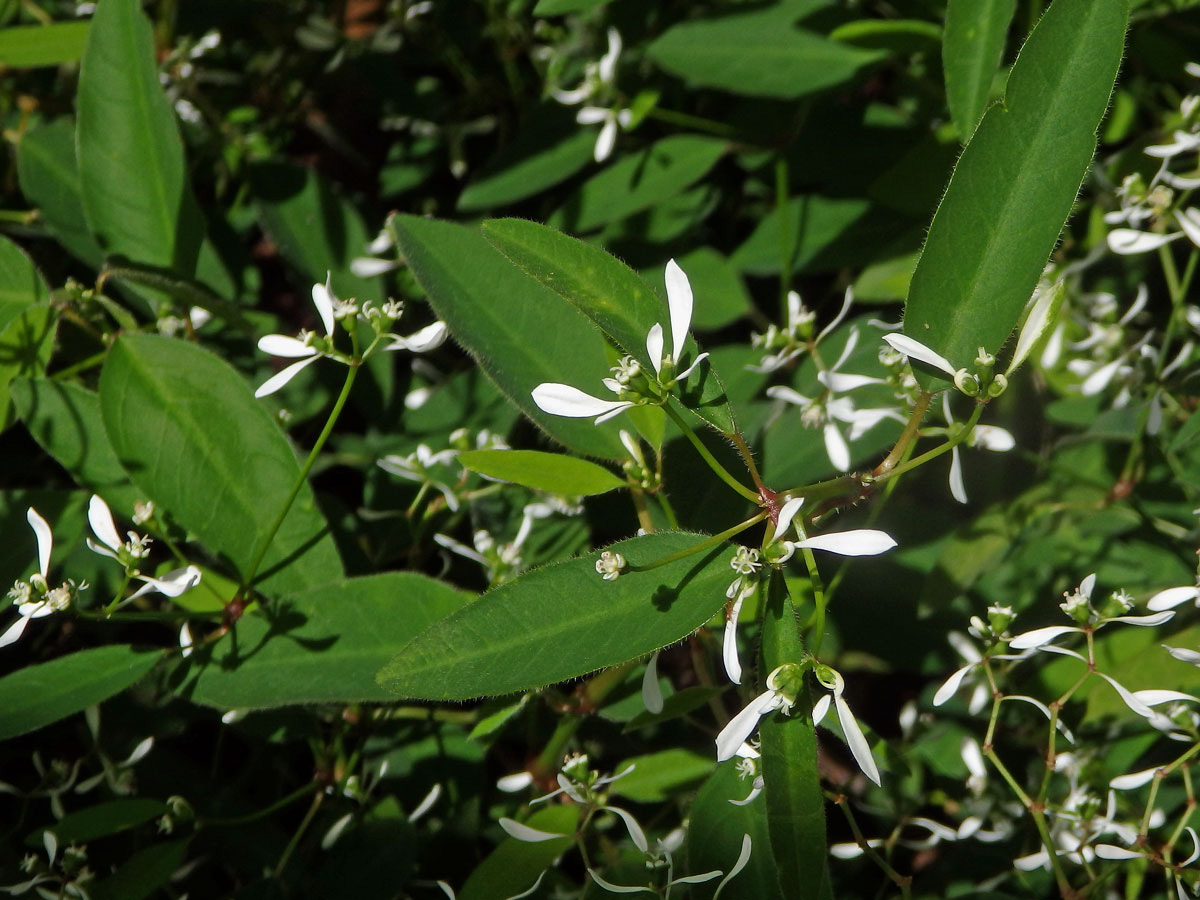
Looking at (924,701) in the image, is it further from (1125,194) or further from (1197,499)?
(1125,194)

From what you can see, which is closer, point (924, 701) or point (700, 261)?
point (924, 701)

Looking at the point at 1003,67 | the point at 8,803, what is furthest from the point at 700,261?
the point at 8,803

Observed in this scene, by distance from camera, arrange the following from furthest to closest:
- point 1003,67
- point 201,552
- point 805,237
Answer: point 805,237 < point 1003,67 < point 201,552

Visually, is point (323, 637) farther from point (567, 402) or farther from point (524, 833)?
point (567, 402)

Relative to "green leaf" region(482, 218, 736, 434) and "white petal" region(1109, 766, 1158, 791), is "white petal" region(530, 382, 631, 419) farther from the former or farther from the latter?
"white petal" region(1109, 766, 1158, 791)

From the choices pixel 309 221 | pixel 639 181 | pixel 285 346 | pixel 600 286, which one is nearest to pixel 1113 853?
pixel 600 286
